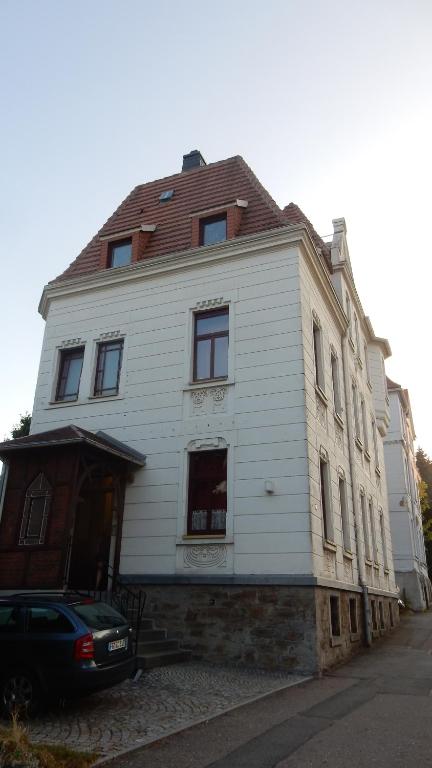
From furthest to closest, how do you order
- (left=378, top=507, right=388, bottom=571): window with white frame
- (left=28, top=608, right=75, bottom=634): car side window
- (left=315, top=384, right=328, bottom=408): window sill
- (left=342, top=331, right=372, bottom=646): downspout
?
1. (left=378, top=507, right=388, bottom=571): window with white frame
2. (left=342, top=331, right=372, bottom=646): downspout
3. (left=315, top=384, right=328, bottom=408): window sill
4. (left=28, top=608, right=75, bottom=634): car side window

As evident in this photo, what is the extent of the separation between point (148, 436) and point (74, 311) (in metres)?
5.31

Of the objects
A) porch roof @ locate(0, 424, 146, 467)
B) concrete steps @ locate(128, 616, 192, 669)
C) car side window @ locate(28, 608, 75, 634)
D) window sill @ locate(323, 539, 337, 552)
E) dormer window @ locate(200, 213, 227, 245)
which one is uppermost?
dormer window @ locate(200, 213, 227, 245)

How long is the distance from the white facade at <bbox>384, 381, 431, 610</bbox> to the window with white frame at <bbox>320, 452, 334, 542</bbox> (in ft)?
74.0

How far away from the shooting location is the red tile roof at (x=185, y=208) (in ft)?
53.3

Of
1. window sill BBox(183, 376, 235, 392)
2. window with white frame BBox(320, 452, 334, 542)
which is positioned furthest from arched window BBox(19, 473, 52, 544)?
window with white frame BBox(320, 452, 334, 542)

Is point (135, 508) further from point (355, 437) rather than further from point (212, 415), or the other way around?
point (355, 437)

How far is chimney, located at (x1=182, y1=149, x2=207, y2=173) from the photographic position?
2186 cm

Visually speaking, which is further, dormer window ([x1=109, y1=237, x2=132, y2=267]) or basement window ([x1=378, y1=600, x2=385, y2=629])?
basement window ([x1=378, y1=600, x2=385, y2=629])

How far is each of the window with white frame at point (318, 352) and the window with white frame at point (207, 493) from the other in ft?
11.9

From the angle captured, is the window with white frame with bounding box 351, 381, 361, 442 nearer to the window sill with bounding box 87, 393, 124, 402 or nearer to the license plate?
the window sill with bounding box 87, 393, 124, 402

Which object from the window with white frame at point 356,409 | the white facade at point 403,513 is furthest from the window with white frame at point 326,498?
the white facade at point 403,513

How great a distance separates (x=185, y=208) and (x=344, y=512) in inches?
411

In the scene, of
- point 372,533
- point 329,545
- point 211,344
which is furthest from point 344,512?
point 211,344

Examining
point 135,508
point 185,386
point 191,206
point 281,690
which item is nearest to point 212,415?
point 185,386
